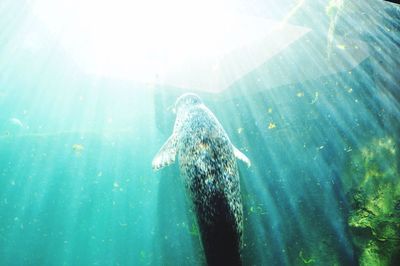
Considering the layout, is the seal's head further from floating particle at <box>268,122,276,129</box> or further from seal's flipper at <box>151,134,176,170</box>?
floating particle at <box>268,122,276,129</box>

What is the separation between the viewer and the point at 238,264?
2.51 meters

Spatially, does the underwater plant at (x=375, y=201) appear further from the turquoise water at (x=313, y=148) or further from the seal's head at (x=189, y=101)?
the seal's head at (x=189, y=101)

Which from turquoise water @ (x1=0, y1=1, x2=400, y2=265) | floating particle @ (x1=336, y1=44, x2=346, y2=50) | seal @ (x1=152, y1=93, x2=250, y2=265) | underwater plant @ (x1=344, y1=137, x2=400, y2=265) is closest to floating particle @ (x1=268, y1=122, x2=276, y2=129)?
turquoise water @ (x1=0, y1=1, x2=400, y2=265)

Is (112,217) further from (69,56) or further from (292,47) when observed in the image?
(292,47)

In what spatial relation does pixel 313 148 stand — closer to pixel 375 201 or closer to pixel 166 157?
pixel 375 201

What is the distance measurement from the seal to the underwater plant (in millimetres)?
4321

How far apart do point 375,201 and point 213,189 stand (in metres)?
5.13

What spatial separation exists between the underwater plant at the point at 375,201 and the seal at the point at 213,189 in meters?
4.32

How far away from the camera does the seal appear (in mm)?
2502

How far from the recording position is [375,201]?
5672 millimetres

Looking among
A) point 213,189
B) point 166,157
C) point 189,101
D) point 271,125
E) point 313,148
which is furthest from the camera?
point 271,125

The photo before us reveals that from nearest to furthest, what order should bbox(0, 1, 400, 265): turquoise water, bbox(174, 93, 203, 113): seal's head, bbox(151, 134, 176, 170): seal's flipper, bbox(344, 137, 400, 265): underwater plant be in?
1. bbox(151, 134, 176, 170): seal's flipper
2. bbox(174, 93, 203, 113): seal's head
3. bbox(344, 137, 400, 265): underwater plant
4. bbox(0, 1, 400, 265): turquoise water

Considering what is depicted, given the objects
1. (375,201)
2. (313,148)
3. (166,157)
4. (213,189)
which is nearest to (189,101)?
(166,157)

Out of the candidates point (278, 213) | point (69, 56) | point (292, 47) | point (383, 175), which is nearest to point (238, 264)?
point (278, 213)
